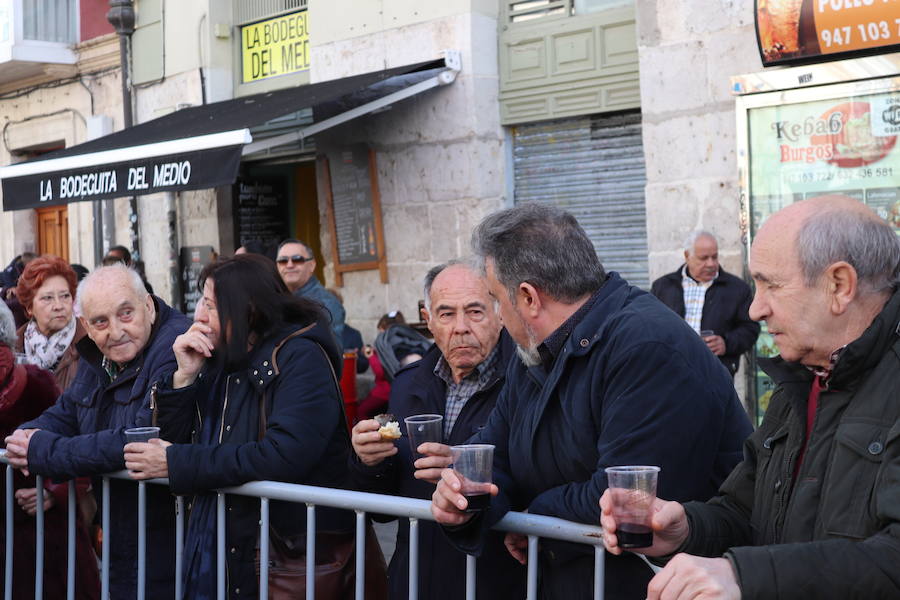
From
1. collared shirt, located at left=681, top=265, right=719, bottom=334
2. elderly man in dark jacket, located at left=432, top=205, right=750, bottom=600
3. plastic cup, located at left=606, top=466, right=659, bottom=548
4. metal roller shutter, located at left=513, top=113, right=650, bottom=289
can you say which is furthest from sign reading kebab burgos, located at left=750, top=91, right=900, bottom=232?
plastic cup, located at left=606, top=466, right=659, bottom=548

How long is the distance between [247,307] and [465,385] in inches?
31.2

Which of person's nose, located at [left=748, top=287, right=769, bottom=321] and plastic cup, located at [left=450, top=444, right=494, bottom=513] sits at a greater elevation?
person's nose, located at [left=748, top=287, right=769, bottom=321]

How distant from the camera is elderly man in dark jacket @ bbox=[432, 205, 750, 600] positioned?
2.59 meters

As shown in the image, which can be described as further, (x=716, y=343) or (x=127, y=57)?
(x=127, y=57)

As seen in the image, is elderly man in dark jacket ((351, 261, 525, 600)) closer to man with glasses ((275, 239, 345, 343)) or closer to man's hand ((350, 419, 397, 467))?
man's hand ((350, 419, 397, 467))

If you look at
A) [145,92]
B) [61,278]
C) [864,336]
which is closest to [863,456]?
[864,336]

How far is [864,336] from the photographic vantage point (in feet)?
7.25

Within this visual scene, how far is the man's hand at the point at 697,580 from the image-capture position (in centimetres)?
204

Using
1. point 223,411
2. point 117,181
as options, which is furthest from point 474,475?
point 117,181

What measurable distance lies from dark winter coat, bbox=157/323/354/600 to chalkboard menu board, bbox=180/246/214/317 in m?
8.88

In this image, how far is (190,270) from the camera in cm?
1262

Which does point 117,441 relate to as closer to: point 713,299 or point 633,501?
point 633,501

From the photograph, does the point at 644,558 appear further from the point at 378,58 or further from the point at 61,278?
the point at 378,58

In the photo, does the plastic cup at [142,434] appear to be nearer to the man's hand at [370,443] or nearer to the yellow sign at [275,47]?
the man's hand at [370,443]
